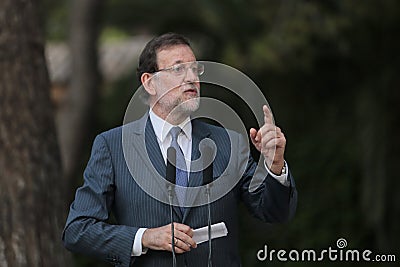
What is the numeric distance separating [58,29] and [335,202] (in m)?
7.65

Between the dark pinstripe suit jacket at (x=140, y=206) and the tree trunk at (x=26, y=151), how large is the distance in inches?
55.4

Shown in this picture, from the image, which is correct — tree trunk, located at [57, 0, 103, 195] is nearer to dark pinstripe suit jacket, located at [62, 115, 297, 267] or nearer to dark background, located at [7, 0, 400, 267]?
dark background, located at [7, 0, 400, 267]

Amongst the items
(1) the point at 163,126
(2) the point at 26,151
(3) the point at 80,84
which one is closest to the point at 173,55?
(1) the point at 163,126

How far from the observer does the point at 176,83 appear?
311 cm

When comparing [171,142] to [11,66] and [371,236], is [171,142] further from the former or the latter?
[371,236]

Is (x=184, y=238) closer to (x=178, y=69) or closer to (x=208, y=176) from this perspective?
(x=208, y=176)

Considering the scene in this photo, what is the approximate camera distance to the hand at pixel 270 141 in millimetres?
2875

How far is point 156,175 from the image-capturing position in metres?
3.12

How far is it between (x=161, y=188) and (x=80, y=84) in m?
6.58

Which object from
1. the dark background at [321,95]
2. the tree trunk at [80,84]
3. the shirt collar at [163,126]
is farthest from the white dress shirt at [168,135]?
the tree trunk at [80,84]

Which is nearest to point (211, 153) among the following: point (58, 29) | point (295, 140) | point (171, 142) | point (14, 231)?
point (171, 142)

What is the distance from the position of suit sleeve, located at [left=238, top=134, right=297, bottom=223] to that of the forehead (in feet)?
1.11

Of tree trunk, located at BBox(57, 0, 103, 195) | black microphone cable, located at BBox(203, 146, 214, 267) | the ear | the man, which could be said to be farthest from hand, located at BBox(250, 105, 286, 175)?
tree trunk, located at BBox(57, 0, 103, 195)

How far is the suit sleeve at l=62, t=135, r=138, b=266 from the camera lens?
306cm
